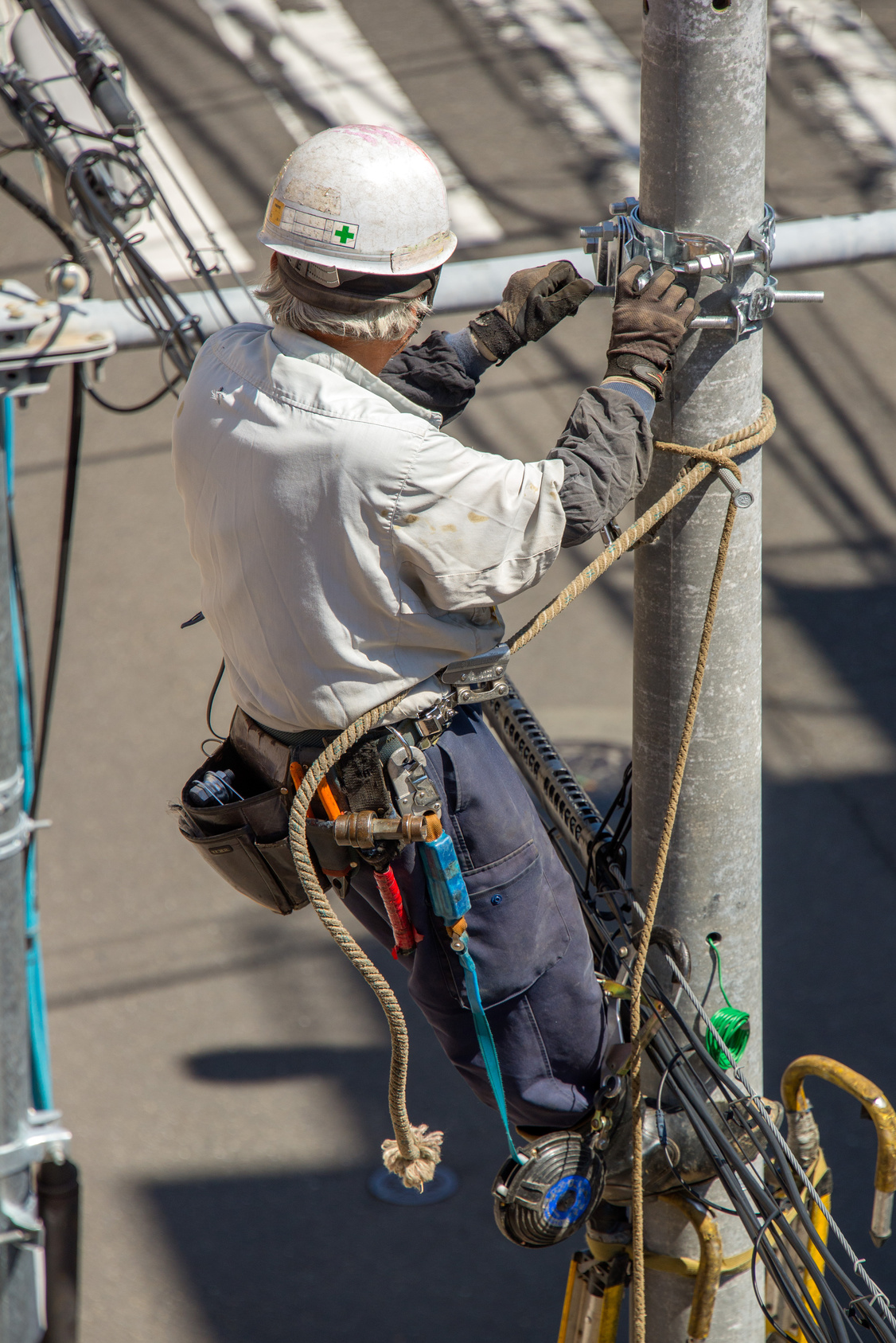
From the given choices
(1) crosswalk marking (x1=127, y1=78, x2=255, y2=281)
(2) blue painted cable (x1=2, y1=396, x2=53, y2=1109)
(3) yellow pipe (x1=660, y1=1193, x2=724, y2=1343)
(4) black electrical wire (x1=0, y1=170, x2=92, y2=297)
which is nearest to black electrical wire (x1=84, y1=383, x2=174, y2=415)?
(4) black electrical wire (x1=0, y1=170, x2=92, y2=297)

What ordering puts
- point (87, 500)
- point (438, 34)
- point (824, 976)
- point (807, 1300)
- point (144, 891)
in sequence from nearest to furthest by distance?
point (807, 1300), point (824, 976), point (144, 891), point (87, 500), point (438, 34)

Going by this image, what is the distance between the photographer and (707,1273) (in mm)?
3023

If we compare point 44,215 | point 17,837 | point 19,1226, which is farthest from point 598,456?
point 44,215

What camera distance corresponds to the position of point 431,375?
3.05m

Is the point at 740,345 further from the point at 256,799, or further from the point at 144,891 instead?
the point at 144,891

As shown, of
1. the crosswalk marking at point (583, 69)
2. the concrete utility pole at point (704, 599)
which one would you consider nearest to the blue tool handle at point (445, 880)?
the concrete utility pole at point (704, 599)

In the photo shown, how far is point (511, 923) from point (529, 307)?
1.23 meters

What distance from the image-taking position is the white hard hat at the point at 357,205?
2373 millimetres

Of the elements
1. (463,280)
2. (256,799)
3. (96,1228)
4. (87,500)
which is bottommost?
(96,1228)

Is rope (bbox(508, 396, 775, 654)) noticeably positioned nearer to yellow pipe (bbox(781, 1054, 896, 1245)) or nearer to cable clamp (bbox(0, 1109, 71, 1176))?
yellow pipe (bbox(781, 1054, 896, 1245))

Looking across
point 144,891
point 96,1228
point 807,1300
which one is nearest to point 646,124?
point 807,1300

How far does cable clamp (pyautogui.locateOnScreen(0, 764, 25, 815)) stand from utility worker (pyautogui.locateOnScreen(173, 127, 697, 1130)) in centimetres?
50

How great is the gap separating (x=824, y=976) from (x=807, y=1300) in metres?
4.77

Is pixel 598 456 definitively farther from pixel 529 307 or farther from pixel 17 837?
pixel 17 837
